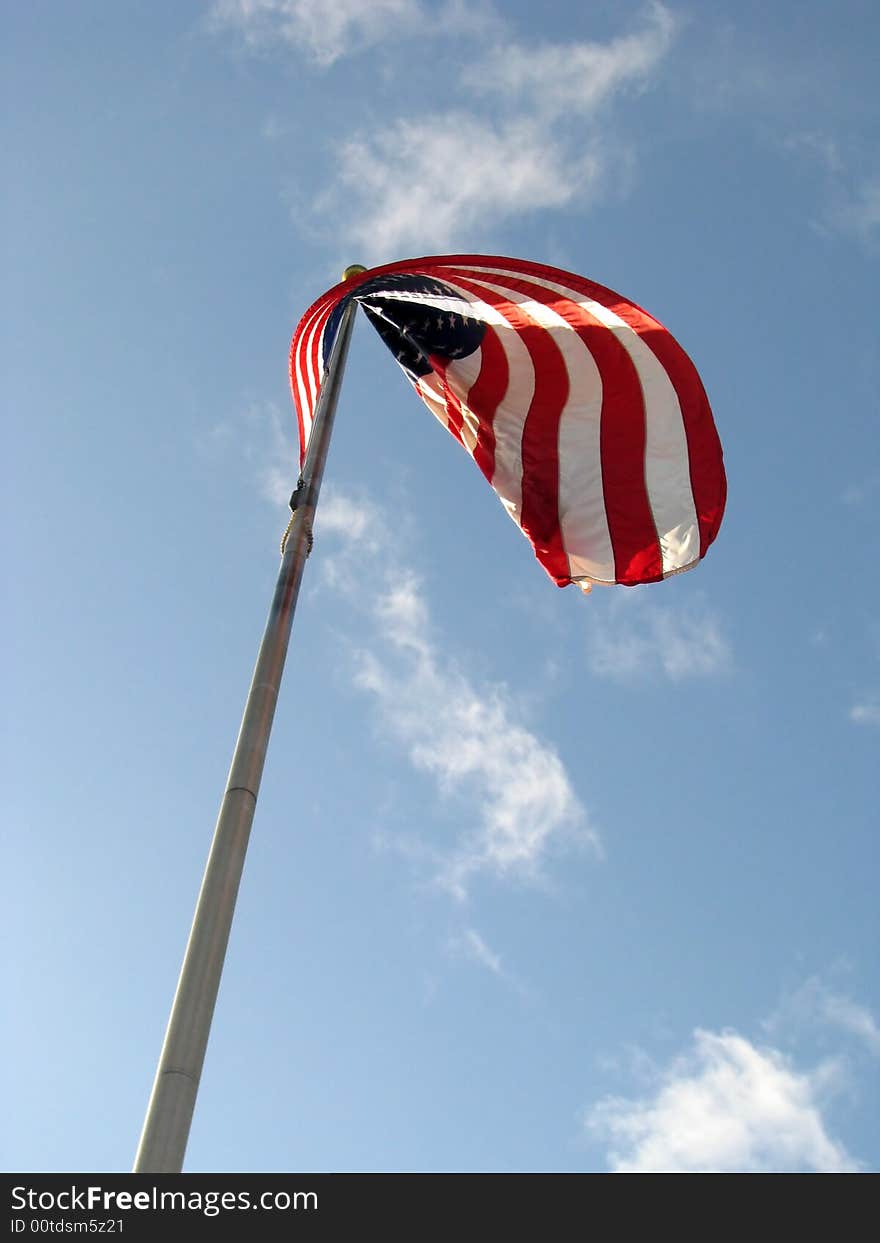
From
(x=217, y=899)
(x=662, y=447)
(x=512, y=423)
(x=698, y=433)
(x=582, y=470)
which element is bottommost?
(x=217, y=899)

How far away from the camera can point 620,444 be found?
1471 cm

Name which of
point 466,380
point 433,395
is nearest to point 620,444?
point 466,380

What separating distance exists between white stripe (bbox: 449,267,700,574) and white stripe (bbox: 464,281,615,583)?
0.62 metres

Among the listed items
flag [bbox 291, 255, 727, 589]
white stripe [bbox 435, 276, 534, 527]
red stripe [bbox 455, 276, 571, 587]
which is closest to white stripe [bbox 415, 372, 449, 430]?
flag [bbox 291, 255, 727, 589]

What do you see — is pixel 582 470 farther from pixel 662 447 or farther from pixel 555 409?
pixel 662 447

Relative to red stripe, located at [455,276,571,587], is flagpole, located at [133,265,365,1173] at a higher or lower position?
lower

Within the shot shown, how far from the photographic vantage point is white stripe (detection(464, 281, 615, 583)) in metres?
14.3

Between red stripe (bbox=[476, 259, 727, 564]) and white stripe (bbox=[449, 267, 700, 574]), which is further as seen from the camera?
red stripe (bbox=[476, 259, 727, 564])

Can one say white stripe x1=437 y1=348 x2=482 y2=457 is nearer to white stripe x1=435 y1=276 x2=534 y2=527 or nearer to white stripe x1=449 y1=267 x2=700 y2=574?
white stripe x1=435 y1=276 x2=534 y2=527

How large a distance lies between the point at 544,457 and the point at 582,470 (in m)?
0.49
